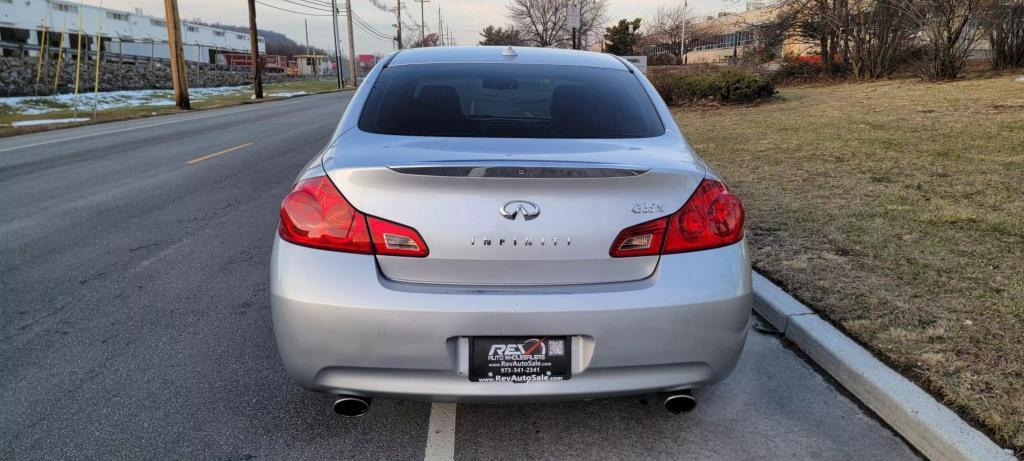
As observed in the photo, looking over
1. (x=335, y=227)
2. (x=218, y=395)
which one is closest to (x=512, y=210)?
(x=335, y=227)

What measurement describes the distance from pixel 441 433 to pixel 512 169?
1.18m

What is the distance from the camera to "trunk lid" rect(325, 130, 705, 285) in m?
2.25

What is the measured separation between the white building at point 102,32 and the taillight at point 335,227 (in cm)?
3234

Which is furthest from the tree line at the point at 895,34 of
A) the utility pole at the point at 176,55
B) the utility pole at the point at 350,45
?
the utility pole at the point at 350,45

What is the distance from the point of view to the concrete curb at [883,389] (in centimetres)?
244

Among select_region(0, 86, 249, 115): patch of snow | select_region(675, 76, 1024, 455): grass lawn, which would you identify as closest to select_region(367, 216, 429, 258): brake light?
select_region(675, 76, 1024, 455): grass lawn

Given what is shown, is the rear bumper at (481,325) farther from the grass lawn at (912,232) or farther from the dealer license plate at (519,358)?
the grass lawn at (912,232)

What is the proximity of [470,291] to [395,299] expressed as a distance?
259 millimetres

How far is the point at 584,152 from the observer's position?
2.51 meters

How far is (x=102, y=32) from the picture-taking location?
6925 centimetres

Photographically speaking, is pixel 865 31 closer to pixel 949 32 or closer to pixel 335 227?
pixel 949 32

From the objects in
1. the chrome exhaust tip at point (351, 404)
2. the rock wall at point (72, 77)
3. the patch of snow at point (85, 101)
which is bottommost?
the chrome exhaust tip at point (351, 404)

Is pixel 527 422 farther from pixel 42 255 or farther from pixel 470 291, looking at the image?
pixel 42 255

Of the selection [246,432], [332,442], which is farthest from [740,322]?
[246,432]
